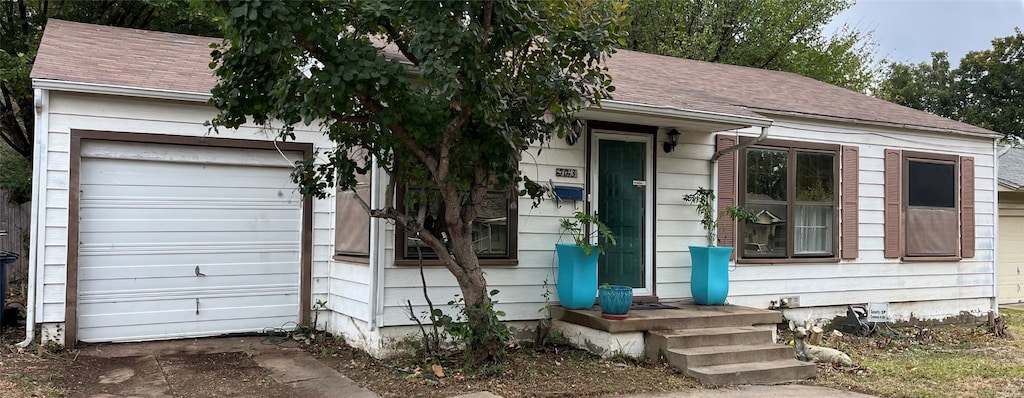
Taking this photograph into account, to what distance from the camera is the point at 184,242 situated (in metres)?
7.52

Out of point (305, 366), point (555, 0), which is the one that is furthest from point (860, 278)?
point (305, 366)

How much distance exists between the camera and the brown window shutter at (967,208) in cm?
963

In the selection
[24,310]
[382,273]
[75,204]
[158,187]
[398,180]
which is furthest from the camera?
[24,310]

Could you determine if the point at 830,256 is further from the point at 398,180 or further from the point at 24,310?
the point at 24,310

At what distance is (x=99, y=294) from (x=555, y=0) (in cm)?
526

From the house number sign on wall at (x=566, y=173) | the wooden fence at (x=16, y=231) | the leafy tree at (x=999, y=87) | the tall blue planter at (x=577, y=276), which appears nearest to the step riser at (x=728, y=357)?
the tall blue planter at (x=577, y=276)

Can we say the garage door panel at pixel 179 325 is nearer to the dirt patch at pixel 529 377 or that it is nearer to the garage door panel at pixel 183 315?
the garage door panel at pixel 183 315

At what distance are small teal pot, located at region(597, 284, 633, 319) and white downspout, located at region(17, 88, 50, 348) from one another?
5.07m

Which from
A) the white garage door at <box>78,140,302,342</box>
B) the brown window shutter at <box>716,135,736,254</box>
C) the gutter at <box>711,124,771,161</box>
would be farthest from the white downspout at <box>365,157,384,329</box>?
the brown window shutter at <box>716,135,736,254</box>

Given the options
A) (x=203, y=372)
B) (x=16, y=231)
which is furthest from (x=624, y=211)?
(x=16, y=231)

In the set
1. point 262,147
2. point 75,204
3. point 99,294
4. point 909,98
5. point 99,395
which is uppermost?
point 909,98

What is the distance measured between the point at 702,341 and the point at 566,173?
6.63 ft

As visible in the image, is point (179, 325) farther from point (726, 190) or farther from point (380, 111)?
point (726, 190)

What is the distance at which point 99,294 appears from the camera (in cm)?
714
